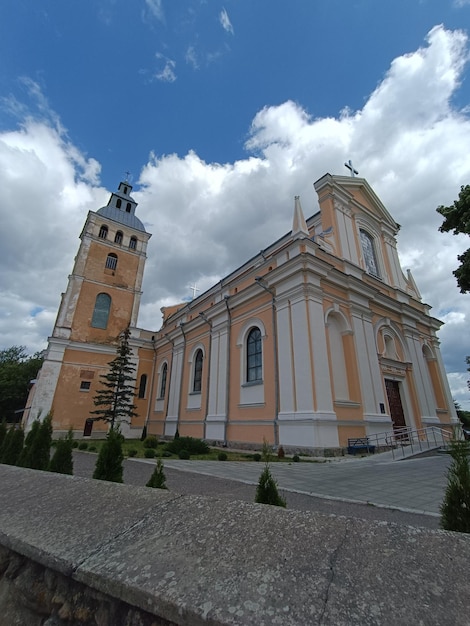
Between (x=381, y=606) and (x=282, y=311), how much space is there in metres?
12.5

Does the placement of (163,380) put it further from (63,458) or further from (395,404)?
(63,458)

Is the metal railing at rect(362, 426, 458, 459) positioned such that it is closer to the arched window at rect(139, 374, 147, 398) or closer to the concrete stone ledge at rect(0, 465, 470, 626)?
the concrete stone ledge at rect(0, 465, 470, 626)

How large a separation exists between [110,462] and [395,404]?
1502cm

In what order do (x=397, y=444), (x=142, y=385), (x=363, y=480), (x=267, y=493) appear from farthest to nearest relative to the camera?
(x=142, y=385) < (x=397, y=444) < (x=363, y=480) < (x=267, y=493)

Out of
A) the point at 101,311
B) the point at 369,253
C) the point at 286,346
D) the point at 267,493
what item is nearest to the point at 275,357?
the point at 286,346

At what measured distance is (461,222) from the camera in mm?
11852

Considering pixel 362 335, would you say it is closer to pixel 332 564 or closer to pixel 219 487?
pixel 219 487

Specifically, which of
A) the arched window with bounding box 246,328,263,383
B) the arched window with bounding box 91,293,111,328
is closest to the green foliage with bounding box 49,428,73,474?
the arched window with bounding box 246,328,263,383

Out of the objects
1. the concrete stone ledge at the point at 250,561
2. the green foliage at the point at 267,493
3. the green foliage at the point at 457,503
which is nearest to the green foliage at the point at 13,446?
the concrete stone ledge at the point at 250,561

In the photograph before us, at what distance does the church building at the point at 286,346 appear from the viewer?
12.1m

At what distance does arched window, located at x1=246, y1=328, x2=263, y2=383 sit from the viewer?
46.5 ft

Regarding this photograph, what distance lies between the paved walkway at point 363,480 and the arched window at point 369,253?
12201mm

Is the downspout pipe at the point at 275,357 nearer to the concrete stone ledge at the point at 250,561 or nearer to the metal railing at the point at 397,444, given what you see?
the metal railing at the point at 397,444

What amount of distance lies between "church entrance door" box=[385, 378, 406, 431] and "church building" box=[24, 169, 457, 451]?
6 centimetres
